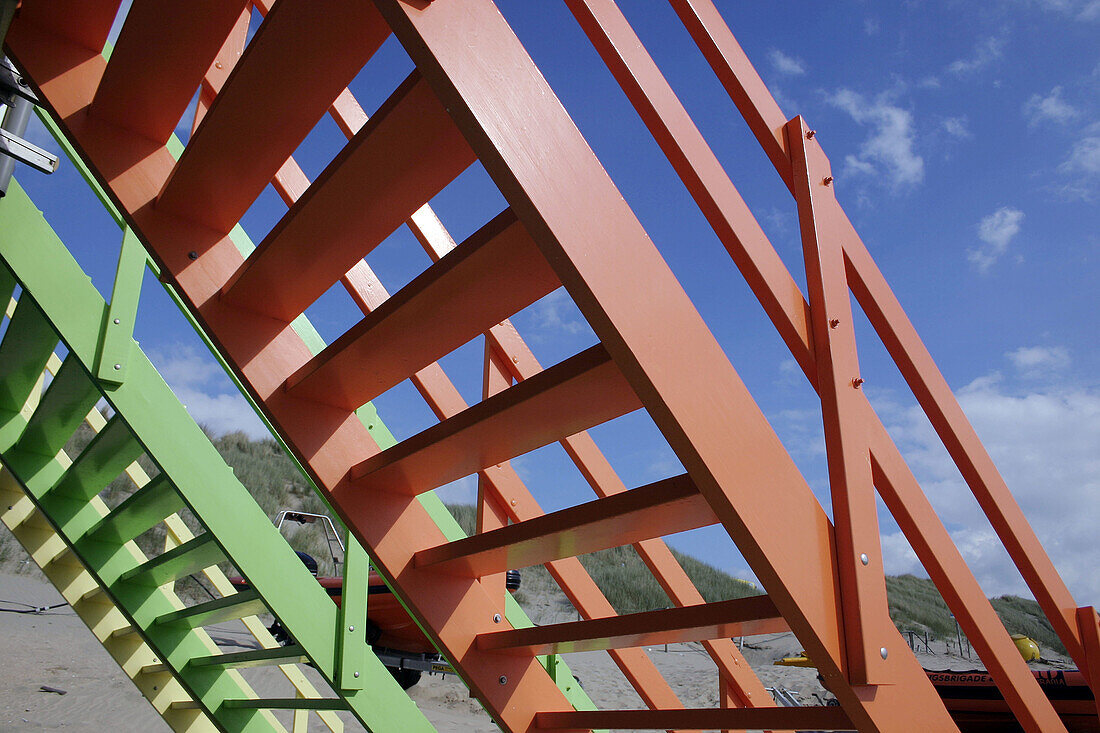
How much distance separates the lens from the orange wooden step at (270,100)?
1158 millimetres

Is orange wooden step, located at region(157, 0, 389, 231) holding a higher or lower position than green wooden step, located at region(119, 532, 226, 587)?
higher

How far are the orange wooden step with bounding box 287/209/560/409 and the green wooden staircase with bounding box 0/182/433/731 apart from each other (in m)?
0.66

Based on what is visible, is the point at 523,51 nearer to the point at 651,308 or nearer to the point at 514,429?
the point at 651,308

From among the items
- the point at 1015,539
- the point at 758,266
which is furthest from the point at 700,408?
the point at 1015,539

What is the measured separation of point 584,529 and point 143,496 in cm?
163

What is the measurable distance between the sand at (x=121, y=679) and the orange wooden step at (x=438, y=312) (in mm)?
5823

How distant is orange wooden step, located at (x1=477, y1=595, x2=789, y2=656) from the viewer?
1.39m

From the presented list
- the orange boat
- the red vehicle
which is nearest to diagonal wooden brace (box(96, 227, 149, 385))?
the red vehicle

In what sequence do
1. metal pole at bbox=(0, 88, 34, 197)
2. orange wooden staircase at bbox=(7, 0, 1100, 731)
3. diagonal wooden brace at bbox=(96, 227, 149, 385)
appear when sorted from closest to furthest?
orange wooden staircase at bbox=(7, 0, 1100, 731) < metal pole at bbox=(0, 88, 34, 197) < diagonal wooden brace at bbox=(96, 227, 149, 385)

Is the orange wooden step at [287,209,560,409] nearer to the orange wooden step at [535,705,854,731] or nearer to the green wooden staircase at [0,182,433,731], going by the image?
the green wooden staircase at [0,182,433,731]

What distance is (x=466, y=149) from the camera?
121 centimetres

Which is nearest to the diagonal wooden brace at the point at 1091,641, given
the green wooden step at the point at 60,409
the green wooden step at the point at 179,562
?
the green wooden step at the point at 179,562

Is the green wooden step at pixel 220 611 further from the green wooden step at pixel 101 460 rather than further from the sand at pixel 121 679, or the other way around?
the sand at pixel 121 679

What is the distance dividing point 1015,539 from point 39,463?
3.15 metres
